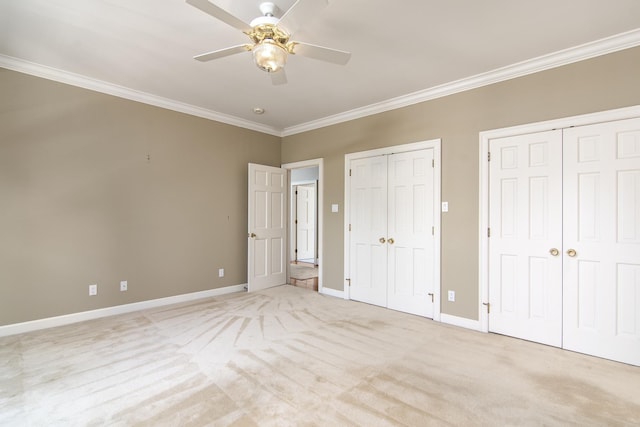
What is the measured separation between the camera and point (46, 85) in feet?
10.5

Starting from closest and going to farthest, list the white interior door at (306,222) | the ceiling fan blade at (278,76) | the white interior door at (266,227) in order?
the ceiling fan blade at (278,76) → the white interior door at (266,227) → the white interior door at (306,222)

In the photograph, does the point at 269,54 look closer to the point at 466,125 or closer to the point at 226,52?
the point at 226,52

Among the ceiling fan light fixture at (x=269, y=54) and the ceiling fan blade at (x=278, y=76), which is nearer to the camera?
the ceiling fan light fixture at (x=269, y=54)

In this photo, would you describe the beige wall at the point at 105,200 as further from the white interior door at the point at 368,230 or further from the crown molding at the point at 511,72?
the crown molding at the point at 511,72

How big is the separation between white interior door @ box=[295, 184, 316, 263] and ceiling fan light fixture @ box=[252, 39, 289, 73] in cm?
582

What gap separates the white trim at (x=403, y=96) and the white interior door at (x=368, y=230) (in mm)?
747

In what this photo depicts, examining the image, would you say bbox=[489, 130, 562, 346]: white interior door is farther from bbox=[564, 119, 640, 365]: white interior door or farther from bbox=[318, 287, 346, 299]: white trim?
bbox=[318, 287, 346, 299]: white trim

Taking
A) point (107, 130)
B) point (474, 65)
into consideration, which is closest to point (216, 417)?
point (107, 130)

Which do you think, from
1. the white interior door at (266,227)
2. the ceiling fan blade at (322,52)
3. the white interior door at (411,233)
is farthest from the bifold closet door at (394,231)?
the ceiling fan blade at (322,52)

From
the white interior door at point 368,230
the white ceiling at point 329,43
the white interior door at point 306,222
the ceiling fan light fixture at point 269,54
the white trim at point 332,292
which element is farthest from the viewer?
the white interior door at point 306,222

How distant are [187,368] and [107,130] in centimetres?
294

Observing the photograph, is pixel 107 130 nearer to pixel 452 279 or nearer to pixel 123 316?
pixel 123 316

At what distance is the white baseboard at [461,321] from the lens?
10.8 feet

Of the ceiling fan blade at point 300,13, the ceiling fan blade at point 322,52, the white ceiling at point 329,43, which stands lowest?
the ceiling fan blade at point 322,52
